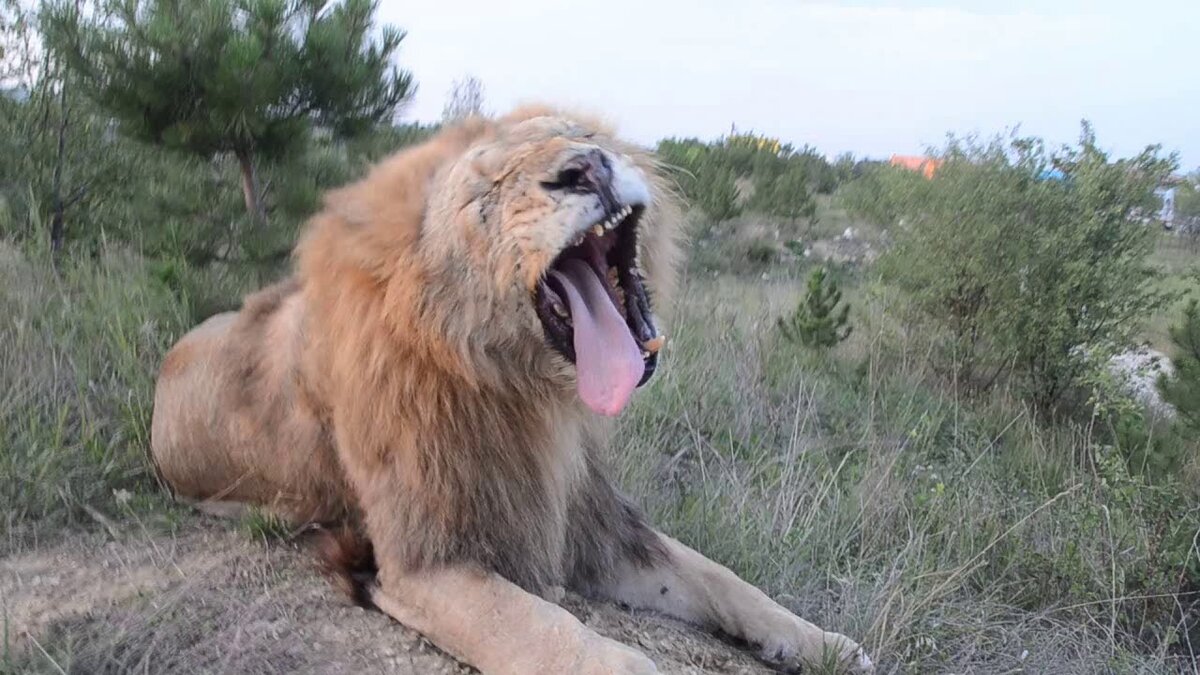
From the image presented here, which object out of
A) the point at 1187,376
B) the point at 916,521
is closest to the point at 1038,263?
the point at 1187,376

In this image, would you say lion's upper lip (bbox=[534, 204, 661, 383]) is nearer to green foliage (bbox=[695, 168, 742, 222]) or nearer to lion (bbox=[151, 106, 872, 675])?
lion (bbox=[151, 106, 872, 675])

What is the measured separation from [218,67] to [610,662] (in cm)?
422

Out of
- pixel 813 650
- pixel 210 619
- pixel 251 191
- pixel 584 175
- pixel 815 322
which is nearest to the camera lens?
pixel 584 175

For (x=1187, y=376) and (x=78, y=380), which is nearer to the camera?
(x=78, y=380)

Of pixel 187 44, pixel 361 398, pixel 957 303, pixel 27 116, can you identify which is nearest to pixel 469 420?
pixel 361 398

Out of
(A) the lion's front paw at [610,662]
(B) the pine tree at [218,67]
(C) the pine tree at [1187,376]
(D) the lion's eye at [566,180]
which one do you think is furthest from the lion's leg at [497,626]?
(C) the pine tree at [1187,376]

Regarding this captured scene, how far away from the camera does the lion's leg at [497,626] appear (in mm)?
2816

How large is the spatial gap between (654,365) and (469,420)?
1.78 ft

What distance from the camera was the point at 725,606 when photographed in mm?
3594

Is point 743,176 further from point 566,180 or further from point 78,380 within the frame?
point 566,180

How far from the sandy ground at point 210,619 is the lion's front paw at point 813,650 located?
10 cm

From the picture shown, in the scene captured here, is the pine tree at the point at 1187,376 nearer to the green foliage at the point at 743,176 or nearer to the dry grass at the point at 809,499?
the dry grass at the point at 809,499

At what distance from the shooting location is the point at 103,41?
575 cm

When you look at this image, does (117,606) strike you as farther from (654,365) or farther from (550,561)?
(654,365)
